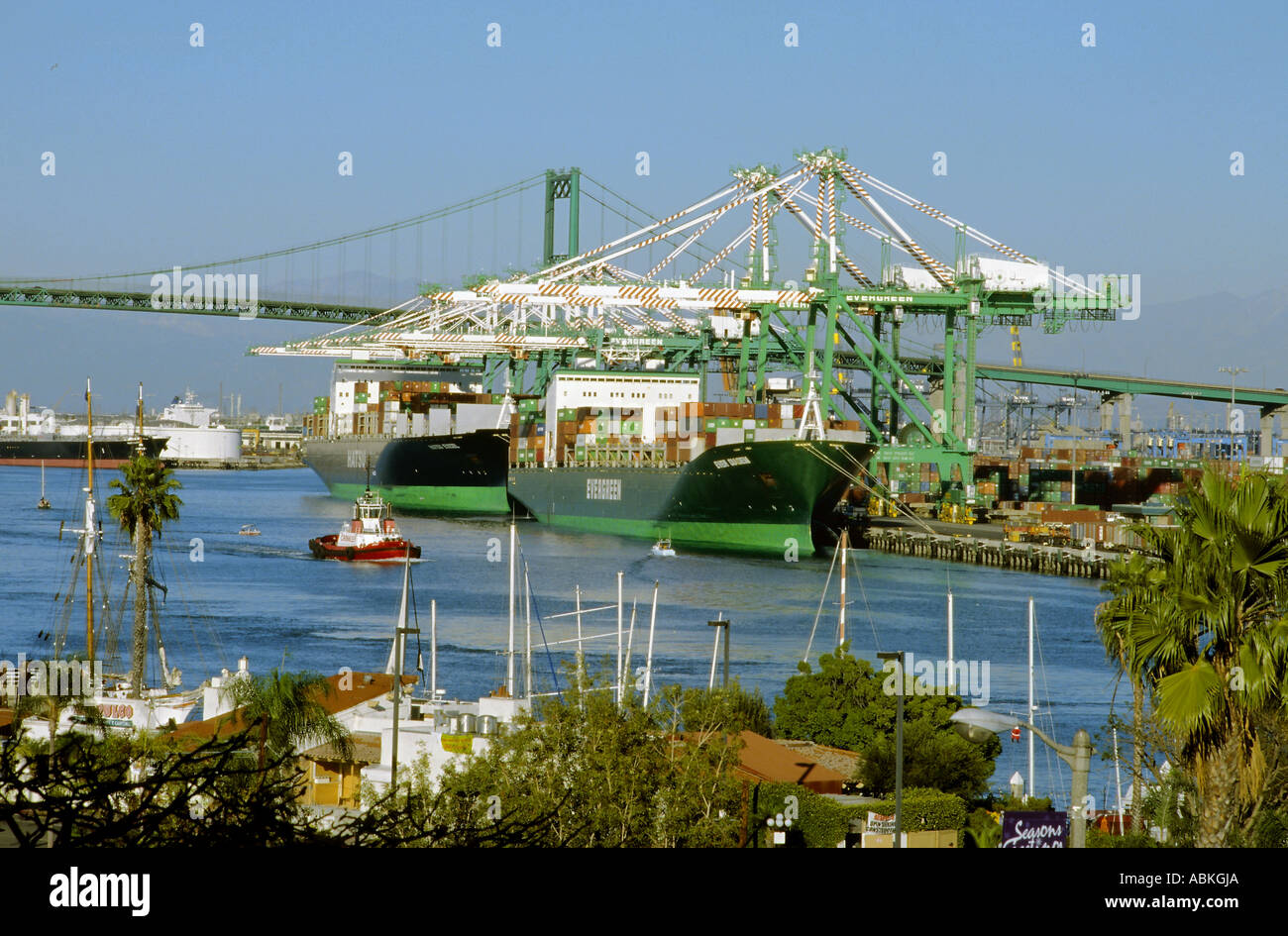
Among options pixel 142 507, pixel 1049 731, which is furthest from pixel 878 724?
pixel 142 507

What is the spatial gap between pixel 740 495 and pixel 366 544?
13363 mm

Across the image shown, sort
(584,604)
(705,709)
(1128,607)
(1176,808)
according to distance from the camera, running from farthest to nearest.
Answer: (584,604) → (705,709) → (1176,808) → (1128,607)

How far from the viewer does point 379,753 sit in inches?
639

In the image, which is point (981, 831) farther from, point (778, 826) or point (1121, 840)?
point (1121, 840)

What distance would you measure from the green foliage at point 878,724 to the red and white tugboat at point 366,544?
32.3m

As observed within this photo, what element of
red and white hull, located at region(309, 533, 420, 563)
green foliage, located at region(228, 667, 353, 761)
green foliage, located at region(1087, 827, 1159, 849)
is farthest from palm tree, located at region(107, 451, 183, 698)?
red and white hull, located at region(309, 533, 420, 563)

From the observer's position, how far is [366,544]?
52469 mm

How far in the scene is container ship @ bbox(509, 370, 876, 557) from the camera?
5522 centimetres

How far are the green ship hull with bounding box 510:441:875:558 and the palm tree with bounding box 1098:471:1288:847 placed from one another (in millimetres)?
45367
